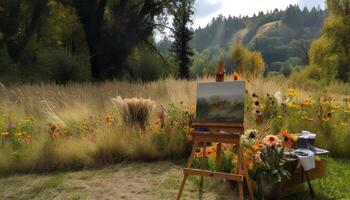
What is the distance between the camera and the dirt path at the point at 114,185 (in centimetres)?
407

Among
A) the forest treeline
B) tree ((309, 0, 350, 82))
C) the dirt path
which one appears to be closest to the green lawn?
the dirt path

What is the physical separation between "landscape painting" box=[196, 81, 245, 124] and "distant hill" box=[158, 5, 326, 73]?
313 feet

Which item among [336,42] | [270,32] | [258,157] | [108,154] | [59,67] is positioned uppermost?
[270,32]

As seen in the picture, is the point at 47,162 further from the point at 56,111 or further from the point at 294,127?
the point at 294,127

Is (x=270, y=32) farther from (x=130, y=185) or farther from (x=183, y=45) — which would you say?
(x=130, y=185)

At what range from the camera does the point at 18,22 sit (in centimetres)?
1828

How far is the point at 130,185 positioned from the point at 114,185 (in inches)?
7.4

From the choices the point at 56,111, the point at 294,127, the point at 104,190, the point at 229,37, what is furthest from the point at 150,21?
the point at 229,37

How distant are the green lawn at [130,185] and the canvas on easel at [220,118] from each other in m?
0.50

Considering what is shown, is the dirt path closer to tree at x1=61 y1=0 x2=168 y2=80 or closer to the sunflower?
the sunflower

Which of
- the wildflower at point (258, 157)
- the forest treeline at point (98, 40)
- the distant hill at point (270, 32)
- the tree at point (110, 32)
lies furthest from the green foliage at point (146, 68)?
the distant hill at point (270, 32)

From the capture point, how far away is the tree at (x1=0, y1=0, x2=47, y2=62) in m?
17.7

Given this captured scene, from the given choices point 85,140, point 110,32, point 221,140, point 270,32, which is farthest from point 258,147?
point 270,32

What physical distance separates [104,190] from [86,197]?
246 mm
